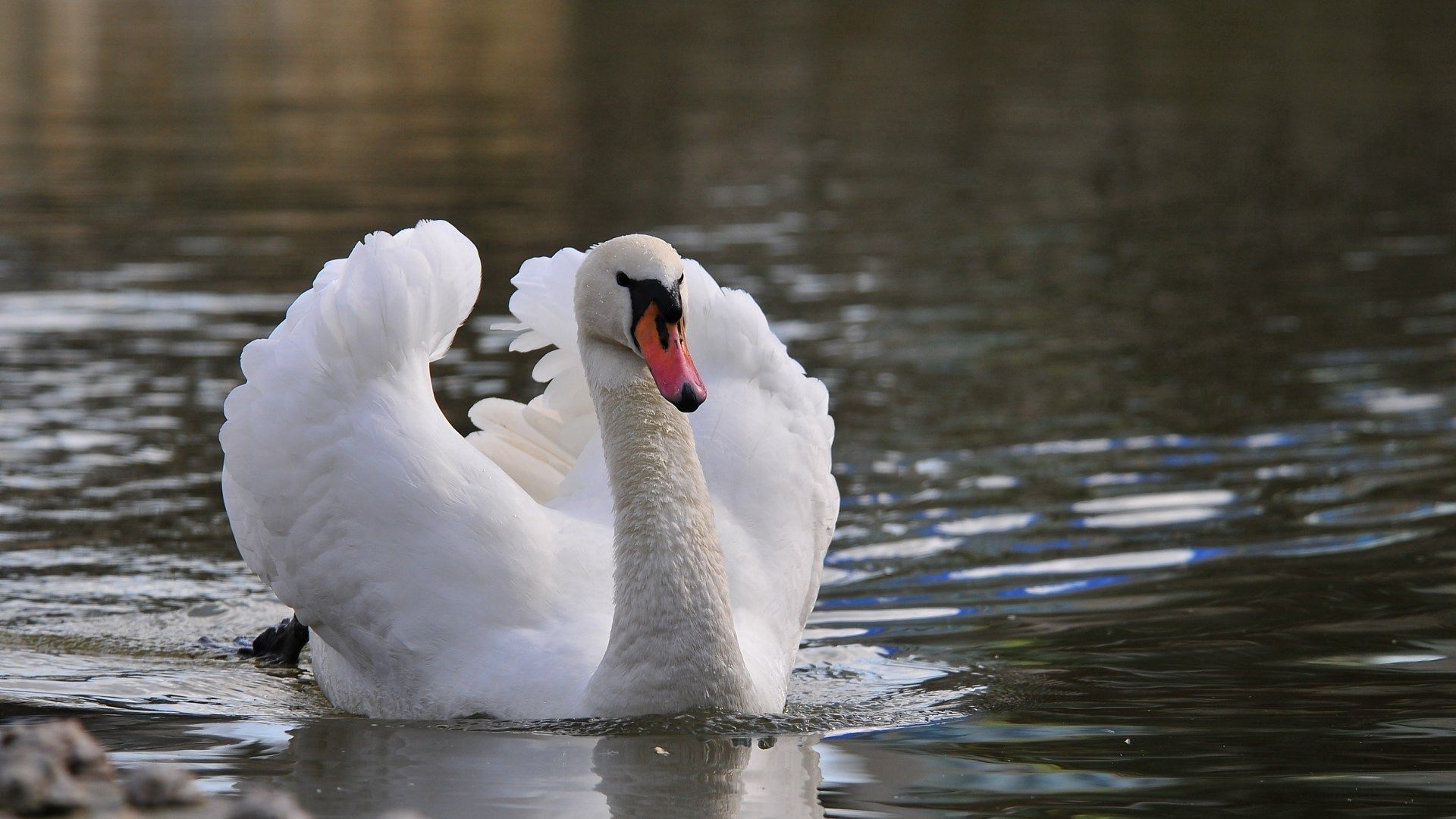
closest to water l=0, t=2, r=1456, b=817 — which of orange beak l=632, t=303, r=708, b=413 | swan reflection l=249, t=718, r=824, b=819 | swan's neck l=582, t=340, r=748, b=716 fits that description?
swan reflection l=249, t=718, r=824, b=819

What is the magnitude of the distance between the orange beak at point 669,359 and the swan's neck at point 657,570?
0.24 m

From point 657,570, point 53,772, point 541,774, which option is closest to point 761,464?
point 657,570

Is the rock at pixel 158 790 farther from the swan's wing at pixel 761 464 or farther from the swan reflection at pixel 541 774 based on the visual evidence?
the swan's wing at pixel 761 464

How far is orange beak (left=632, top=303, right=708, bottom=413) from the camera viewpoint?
229 inches

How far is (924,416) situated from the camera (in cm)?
1105

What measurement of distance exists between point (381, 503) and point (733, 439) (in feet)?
4.25

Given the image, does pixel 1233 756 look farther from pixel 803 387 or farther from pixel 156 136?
pixel 156 136

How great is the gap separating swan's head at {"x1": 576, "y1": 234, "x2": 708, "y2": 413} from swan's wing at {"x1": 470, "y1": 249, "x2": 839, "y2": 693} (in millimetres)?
859

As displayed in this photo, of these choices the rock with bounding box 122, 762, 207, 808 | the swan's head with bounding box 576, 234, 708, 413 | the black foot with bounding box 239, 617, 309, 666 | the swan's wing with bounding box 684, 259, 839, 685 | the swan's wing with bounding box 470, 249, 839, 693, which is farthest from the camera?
the black foot with bounding box 239, 617, 309, 666

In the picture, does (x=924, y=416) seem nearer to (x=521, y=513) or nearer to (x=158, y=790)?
(x=521, y=513)

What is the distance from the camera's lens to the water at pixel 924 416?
5.86m

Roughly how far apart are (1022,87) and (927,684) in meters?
26.4

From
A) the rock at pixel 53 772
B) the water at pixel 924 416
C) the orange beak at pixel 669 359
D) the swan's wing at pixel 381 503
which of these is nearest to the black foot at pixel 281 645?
the water at pixel 924 416

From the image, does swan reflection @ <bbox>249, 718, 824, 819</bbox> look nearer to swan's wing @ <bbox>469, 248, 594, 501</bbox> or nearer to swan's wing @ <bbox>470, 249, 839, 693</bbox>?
swan's wing @ <bbox>470, 249, 839, 693</bbox>
